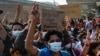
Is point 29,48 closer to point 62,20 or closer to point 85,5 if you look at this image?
point 62,20

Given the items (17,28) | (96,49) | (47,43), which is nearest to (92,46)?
(96,49)

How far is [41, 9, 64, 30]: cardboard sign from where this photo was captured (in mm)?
6719

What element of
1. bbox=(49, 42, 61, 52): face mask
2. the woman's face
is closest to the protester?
bbox=(49, 42, 61, 52): face mask

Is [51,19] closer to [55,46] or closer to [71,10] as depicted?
[55,46]

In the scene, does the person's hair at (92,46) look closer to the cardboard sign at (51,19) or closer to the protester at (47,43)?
the protester at (47,43)

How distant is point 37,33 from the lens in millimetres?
7887

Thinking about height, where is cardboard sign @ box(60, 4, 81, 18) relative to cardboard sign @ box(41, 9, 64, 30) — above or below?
below

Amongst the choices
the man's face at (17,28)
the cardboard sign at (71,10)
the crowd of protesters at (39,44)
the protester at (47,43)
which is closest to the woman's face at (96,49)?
the crowd of protesters at (39,44)

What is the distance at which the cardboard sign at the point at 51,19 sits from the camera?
22.0ft

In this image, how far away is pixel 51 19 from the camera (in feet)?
23.1

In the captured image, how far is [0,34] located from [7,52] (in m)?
1.37

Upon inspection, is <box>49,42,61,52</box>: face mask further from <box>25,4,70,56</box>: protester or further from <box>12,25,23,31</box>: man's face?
<box>12,25,23,31</box>: man's face

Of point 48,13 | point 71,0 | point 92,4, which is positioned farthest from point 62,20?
point 92,4

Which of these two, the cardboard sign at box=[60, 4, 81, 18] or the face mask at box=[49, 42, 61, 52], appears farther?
the cardboard sign at box=[60, 4, 81, 18]
